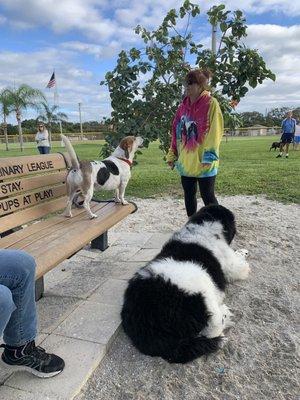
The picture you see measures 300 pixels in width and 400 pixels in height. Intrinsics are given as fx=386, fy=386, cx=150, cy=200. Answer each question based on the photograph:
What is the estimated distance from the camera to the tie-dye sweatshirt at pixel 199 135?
381 centimetres

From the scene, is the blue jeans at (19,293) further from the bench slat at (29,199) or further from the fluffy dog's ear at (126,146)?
the fluffy dog's ear at (126,146)

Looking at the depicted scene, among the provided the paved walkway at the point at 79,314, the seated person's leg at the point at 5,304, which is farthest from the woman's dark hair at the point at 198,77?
the seated person's leg at the point at 5,304

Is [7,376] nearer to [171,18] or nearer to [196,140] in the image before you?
[196,140]

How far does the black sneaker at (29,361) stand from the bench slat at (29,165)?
1614mm

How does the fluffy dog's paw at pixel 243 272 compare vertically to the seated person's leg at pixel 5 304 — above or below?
below

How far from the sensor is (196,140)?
392 cm

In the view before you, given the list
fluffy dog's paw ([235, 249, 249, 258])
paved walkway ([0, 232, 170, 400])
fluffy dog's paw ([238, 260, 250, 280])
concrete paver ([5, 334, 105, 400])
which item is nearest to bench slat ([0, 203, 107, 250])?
paved walkway ([0, 232, 170, 400])

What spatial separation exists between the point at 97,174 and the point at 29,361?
246cm

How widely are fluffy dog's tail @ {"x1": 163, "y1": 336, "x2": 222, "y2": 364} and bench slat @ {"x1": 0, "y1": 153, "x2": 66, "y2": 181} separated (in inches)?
79.4

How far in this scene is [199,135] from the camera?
12.8ft

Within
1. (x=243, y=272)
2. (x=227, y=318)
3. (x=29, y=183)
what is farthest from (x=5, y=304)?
(x=243, y=272)

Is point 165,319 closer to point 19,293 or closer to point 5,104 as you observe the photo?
point 19,293

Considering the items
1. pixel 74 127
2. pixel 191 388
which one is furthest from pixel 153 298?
pixel 74 127

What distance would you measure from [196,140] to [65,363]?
2477mm
